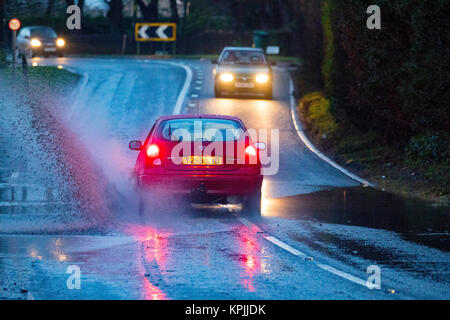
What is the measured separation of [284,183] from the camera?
63.2 feet

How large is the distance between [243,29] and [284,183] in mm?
60818

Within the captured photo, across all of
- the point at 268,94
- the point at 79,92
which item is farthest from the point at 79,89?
the point at 268,94

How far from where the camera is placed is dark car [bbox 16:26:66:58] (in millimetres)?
51438

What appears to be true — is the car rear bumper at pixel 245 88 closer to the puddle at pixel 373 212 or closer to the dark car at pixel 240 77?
the dark car at pixel 240 77

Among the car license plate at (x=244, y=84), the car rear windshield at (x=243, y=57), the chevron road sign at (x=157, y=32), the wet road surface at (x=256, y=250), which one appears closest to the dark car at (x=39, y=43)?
the chevron road sign at (x=157, y=32)

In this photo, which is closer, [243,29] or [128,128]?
[128,128]

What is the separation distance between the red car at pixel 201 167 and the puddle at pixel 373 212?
2.83 ft

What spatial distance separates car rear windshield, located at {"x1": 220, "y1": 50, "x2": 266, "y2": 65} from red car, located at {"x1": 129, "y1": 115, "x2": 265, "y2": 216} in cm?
2000

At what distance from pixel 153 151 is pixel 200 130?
0.80 metres

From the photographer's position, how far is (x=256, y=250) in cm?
1113

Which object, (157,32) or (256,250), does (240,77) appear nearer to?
(256,250)

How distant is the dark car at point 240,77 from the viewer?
33.9 metres
